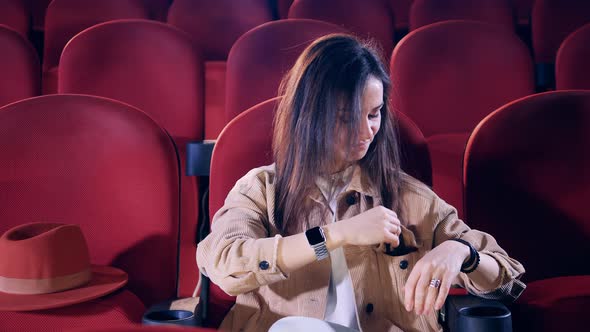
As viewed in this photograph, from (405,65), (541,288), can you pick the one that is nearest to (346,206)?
(541,288)

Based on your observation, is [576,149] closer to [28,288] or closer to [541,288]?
[541,288]

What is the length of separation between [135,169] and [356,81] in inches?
8.2

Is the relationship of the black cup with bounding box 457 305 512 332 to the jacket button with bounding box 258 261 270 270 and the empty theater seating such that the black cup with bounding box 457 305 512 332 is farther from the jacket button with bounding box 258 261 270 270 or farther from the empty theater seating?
the empty theater seating

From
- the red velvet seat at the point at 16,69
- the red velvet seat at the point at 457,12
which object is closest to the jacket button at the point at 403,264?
the red velvet seat at the point at 16,69

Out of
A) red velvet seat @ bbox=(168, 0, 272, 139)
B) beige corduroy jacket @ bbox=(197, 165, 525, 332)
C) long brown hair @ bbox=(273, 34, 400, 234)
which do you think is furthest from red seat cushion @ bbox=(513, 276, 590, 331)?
red velvet seat @ bbox=(168, 0, 272, 139)

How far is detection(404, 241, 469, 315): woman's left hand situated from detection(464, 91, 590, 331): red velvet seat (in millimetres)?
143

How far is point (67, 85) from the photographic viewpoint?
89 cm

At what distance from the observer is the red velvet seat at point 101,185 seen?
61 cm

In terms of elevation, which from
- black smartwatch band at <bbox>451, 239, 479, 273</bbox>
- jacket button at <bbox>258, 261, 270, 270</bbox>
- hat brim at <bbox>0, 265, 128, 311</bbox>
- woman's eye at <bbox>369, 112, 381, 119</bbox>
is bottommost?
hat brim at <bbox>0, 265, 128, 311</bbox>

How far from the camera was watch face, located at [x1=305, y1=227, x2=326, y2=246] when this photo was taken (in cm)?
50

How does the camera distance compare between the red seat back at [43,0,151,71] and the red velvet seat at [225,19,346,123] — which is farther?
the red seat back at [43,0,151,71]

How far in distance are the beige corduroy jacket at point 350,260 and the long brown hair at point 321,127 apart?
0.04ft

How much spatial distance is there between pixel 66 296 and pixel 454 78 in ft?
1.81

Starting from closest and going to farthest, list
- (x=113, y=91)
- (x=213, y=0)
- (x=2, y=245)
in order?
(x=2, y=245) < (x=113, y=91) < (x=213, y=0)
